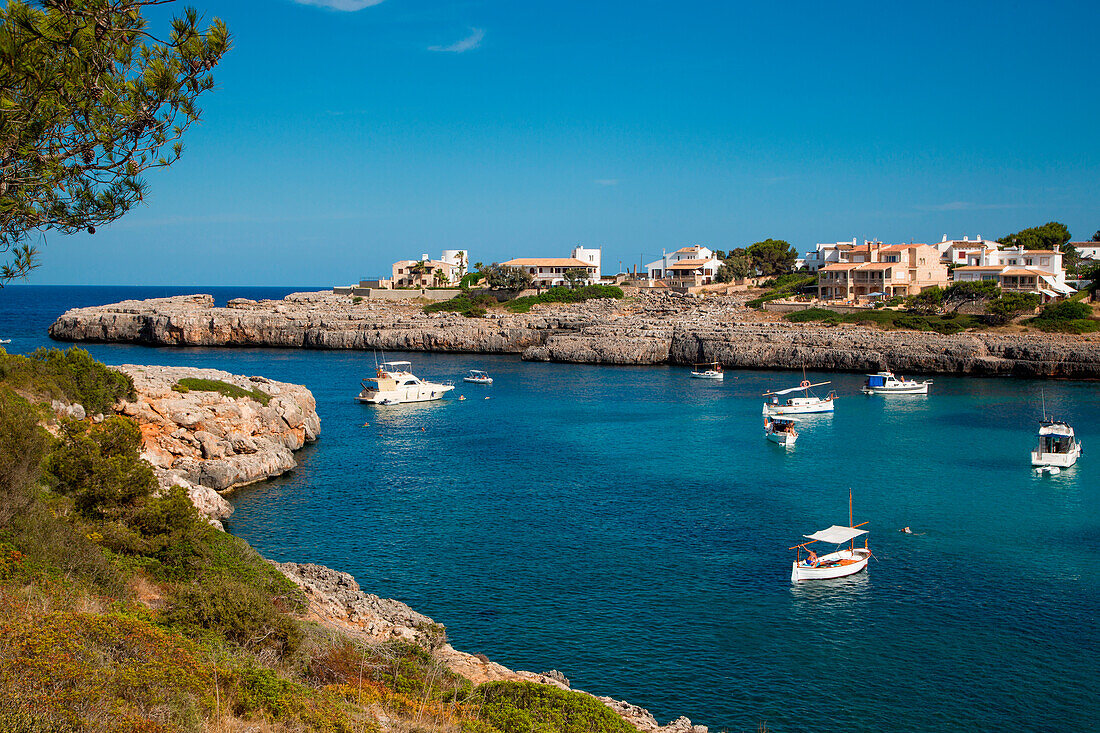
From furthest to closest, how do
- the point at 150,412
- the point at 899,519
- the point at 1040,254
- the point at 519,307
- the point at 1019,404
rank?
the point at 519,307, the point at 1040,254, the point at 1019,404, the point at 150,412, the point at 899,519

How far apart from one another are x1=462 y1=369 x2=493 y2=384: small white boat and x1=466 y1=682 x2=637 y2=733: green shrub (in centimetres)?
5585

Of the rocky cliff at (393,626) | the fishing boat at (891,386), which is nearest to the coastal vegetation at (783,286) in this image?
the fishing boat at (891,386)

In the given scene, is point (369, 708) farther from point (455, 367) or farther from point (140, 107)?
point (455, 367)

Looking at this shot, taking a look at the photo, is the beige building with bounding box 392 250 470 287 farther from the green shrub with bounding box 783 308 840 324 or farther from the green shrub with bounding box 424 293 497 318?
the green shrub with bounding box 783 308 840 324

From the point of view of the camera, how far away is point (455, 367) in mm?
81688

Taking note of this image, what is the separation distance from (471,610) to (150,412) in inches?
753

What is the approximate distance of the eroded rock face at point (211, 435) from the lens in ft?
103

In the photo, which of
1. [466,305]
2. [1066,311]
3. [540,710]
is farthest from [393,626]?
[466,305]

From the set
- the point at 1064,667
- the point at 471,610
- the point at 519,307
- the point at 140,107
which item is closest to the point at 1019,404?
the point at 1064,667

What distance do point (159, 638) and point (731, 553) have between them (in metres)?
19.1

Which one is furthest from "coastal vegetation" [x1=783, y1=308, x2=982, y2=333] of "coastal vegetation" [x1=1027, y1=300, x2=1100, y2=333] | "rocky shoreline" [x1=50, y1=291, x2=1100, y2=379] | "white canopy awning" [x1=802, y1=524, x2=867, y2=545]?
"white canopy awning" [x1=802, y1=524, x2=867, y2=545]

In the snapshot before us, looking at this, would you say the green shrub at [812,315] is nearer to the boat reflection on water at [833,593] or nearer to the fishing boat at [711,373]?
the fishing boat at [711,373]

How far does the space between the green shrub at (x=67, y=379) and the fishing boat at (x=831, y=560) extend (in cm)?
2513

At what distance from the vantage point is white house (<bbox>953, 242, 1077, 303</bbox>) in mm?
88188
